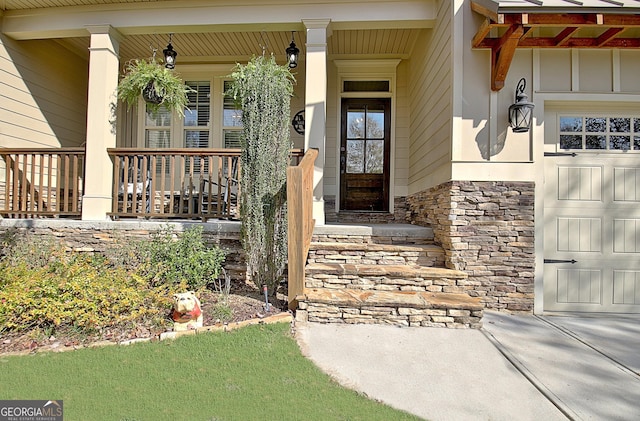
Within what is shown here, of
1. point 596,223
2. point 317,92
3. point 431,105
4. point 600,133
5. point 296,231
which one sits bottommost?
point 296,231

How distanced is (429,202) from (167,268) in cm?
310

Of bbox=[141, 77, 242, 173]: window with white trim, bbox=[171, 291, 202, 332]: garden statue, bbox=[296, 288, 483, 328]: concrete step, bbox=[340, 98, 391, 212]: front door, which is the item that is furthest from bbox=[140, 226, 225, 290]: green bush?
bbox=[340, 98, 391, 212]: front door

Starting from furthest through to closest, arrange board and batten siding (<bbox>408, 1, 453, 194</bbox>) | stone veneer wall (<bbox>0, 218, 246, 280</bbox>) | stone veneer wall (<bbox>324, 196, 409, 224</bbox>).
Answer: stone veneer wall (<bbox>324, 196, 409, 224</bbox>) < stone veneer wall (<bbox>0, 218, 246, 280</bbox>) < board and batten siding (<bbox>408, 1, 453, 194</bbox>)

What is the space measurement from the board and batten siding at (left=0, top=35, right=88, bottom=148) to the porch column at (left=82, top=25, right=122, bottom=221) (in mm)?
1265

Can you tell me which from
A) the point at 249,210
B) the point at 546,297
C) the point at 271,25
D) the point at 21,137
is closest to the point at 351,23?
the point at 271,25

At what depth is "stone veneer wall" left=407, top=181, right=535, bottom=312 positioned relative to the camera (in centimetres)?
364

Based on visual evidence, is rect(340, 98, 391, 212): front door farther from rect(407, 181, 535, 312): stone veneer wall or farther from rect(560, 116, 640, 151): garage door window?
rect(560, 116, 640, 151): garage door window

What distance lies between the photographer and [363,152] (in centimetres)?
609

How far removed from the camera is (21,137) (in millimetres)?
5027

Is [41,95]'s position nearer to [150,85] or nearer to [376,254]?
[150,85]

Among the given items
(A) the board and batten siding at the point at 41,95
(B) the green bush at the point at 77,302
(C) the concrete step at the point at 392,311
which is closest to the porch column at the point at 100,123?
(A) the board and batten siding at the point at 41,95

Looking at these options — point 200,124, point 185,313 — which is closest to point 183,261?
point 185,313

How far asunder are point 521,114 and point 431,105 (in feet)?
4.01

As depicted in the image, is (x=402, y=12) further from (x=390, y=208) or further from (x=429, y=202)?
(x=390, y=208)
